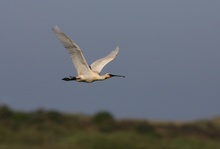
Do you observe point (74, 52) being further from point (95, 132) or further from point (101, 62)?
point (95, 132)

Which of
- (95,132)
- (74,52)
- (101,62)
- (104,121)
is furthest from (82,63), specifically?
(104,121)

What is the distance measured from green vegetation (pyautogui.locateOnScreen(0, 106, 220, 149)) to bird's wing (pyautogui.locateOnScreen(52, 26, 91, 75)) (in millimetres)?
8213

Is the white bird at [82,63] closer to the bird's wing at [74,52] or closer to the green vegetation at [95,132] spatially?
the bird's wing at [74,52]

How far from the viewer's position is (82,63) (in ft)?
49.1

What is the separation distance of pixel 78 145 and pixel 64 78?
9567mm

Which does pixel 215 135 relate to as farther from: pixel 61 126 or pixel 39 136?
pixel 39 136

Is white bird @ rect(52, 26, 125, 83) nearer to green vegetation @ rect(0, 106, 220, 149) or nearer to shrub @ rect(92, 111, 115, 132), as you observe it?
green vegetation @ rect(0, 106, 220, 149)

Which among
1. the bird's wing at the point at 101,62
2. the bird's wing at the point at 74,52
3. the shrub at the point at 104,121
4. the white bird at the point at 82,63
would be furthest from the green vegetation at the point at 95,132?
the bird's wing at the point at 74,52

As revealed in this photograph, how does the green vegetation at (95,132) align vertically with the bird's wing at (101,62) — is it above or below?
above

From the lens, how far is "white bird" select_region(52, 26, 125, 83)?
47.0 feet

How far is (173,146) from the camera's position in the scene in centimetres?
2783

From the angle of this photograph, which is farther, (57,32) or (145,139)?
(145,139)

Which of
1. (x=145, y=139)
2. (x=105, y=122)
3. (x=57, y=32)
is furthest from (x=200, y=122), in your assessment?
(x=57, y=32)

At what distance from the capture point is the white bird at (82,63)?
1434 centimetres
